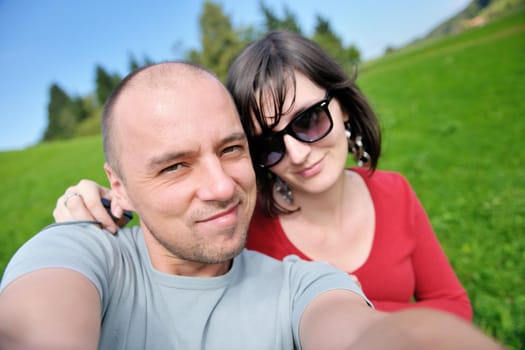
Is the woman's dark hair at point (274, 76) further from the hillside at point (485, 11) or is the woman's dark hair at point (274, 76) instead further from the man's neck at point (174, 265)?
the hillside at point (485, 11)

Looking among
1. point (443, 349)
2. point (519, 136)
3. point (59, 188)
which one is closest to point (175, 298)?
point (443, 349)

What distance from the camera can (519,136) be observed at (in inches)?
228

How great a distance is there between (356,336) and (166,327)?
810mm

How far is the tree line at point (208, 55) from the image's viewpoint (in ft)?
107

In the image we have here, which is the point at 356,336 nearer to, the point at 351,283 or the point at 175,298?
the point at 351,283

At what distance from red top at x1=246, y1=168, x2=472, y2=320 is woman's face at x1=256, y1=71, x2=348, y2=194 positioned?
43 cm

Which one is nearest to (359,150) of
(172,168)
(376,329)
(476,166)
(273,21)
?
(172,168)

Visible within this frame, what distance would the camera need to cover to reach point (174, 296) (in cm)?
151

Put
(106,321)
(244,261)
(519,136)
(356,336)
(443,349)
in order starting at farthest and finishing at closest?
(519,136), (244,261), (106,321), (356,336), (443,349)

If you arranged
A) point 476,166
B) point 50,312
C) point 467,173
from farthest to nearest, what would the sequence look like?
point 476,166 < point 467,173 < point 50,312

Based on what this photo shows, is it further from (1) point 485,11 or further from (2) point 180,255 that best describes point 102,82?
(1) point 485,11

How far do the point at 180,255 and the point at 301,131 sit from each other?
0.99m

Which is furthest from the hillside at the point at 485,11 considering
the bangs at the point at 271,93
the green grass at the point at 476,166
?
the bangs at the point at 271,93

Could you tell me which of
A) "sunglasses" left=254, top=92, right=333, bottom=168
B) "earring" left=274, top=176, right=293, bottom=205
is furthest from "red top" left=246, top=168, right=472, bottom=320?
Result: "sunglasses" left=254, top=92, right=333, bottom=168
